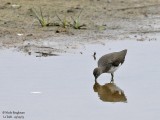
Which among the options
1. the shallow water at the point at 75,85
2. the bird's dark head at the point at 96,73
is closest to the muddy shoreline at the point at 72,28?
the shallow water at the point at 75,85

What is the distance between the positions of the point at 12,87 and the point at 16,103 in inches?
27.0

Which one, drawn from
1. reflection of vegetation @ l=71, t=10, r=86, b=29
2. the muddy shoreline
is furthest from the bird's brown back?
reflection of vegetation @ l=71, t=10, r=86, b=29

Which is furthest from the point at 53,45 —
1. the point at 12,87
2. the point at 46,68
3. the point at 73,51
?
the point at 12,87

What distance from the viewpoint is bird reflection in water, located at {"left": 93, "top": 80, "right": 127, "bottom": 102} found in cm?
995

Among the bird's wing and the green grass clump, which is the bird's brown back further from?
the green grass clump

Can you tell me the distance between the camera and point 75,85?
1021 centimetres

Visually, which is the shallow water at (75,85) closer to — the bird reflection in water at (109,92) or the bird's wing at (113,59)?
the bird reflection in water at (109,92)

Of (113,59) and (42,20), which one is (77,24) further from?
(113,59)

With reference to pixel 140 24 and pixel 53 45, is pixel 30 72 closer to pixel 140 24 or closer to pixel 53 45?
pixel 53 45

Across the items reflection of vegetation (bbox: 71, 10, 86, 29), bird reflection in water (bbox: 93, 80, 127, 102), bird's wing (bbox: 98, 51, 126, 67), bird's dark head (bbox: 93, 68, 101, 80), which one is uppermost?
reflection of vegetation (bbox: 71, 10, 86, 29)

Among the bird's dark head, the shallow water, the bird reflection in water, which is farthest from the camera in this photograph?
the bird's dark head

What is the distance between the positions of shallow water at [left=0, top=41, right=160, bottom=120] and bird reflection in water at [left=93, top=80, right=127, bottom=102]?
2.8 inches

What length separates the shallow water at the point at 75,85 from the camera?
29.8ft

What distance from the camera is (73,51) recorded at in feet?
40.1
